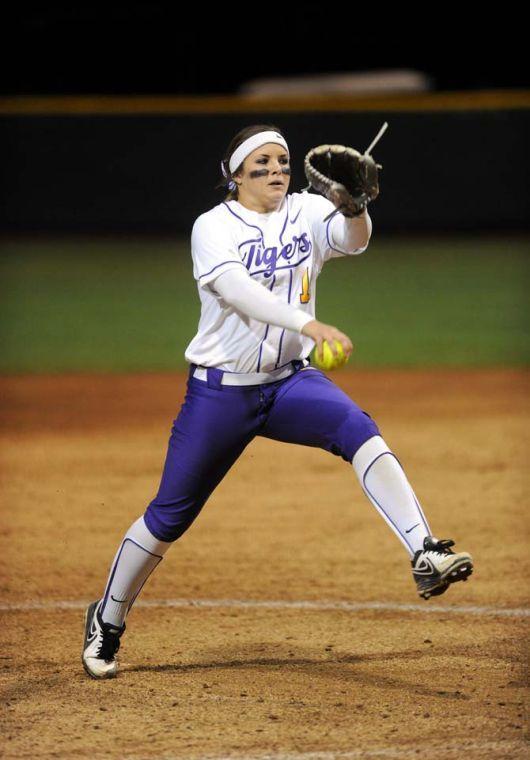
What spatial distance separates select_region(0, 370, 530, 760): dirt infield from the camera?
380 cm

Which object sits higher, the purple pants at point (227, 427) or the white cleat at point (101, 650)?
the purple pants at point (227, 427)

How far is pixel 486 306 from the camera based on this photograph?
1416cm

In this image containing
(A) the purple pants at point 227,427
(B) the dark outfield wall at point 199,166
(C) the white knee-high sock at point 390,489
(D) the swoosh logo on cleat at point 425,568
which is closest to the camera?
(D) the swoosh logo on cleat at point 425,568

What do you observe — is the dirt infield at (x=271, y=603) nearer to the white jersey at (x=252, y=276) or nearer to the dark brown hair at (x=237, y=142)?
the white jersey at (x=252, y=276)

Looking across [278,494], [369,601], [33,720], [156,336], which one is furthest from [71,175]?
[33,720]

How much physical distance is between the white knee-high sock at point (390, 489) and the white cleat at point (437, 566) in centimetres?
9

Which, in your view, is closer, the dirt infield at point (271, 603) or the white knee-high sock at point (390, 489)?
the dirt infield at point (271, 603)

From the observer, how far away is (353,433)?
13.1 ft

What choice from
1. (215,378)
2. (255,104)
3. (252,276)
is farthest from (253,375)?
(255,104)

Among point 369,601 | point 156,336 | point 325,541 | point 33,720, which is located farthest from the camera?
point 156,336

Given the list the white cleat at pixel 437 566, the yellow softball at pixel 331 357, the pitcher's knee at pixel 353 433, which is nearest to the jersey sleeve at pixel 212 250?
the yellow softball at pixel 331 357

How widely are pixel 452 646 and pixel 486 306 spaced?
32.4 feet

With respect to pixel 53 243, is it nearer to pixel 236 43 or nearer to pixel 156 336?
pixel 156 336

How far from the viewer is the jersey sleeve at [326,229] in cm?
429
